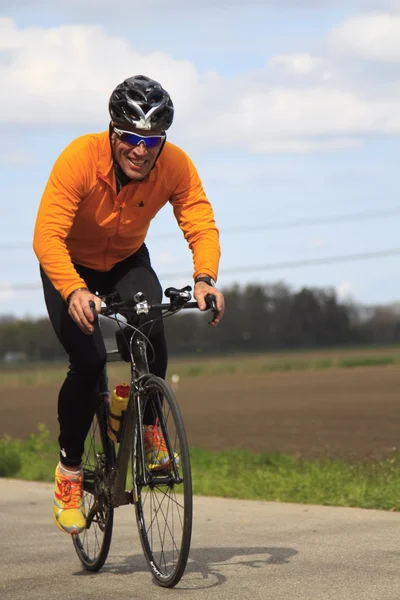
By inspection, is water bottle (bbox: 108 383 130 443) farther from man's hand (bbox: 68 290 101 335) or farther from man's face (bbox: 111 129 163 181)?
man's face (bbox: 111 129 163 181)

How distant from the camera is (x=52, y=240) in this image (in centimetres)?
510

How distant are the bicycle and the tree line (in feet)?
219

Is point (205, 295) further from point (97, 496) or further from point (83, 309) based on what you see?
point (97, 496)

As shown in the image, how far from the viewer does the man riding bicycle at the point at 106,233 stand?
5113 mm

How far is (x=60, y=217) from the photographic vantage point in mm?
5148

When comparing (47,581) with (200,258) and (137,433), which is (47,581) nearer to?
(137,433)

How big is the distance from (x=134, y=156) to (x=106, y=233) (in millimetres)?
451

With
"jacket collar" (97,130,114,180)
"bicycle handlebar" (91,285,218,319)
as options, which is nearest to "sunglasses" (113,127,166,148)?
"jacket collar" (97,130,114,180)

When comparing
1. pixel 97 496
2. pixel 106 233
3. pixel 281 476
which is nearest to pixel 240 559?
pixel 97 496

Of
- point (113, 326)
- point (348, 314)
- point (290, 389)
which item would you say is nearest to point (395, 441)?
point (113, 326)

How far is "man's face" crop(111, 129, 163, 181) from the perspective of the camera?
5.22m

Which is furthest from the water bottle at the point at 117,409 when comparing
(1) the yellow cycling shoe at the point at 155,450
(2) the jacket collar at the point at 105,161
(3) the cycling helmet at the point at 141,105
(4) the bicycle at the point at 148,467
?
(3) the cycling helmet at the point at 141,105

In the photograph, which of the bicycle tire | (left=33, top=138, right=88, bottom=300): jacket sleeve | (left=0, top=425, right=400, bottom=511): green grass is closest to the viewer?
(left=33, top=138, right=88, bottom=300): jacket sleeve

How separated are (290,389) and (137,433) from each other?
30.9m
